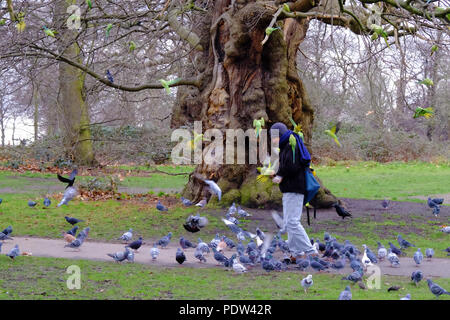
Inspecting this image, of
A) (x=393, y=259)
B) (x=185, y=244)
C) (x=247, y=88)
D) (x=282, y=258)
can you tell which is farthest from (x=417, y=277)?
(x=247, y=88)

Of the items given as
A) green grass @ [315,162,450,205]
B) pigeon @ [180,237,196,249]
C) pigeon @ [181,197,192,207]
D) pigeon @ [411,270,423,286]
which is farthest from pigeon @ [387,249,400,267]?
green grass @ [315,162,450,205]

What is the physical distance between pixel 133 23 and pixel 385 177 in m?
15.3

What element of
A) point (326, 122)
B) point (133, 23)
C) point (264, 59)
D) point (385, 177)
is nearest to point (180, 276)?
point (264, 59)

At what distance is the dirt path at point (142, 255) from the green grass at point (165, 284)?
52cm

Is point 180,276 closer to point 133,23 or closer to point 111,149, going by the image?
point 133,23

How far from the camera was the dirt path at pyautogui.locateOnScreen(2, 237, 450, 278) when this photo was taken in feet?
29.5

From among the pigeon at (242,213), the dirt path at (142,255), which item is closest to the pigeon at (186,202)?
the pigeon at (242,213)

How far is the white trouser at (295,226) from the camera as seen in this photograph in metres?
9.41

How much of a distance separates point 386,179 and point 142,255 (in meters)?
17.7

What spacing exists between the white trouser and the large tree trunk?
498 cm

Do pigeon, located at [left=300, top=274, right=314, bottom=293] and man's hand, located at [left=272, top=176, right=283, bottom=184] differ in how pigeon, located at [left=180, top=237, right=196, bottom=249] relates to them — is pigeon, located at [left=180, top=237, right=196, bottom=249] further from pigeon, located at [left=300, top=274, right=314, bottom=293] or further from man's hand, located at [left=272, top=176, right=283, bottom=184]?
pigeon, located at [left=300, top=274, right=314, bottom=293]

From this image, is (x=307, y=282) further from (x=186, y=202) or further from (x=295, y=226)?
(x=186, y=202)

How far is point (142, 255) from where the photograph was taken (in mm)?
10102

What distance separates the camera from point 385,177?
87.0ft
